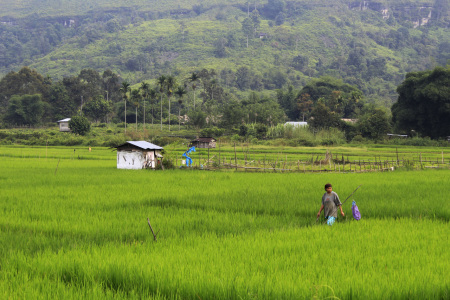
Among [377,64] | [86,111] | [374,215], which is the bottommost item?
[374,215]

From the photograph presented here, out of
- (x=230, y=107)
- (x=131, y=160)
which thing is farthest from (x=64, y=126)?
(x=131, y=160)

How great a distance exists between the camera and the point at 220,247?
7363mm

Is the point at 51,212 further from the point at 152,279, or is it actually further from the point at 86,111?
the point at 86,111

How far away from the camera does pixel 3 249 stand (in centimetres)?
761

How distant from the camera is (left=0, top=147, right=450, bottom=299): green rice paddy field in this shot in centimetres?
540

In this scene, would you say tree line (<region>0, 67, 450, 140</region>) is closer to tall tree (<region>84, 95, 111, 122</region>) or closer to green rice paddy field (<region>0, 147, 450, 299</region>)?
tall tree (<region>84, 95, 111, 122</region>)

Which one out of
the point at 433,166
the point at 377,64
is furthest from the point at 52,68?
the point at 433,166

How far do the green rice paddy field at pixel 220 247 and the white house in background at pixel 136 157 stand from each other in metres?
13.5

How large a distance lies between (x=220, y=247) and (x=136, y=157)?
21.7m

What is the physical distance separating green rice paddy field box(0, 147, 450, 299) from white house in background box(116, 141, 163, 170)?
13544 millimetres

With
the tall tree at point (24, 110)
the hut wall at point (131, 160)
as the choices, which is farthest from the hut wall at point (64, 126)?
the hut wall at point (131, 160)

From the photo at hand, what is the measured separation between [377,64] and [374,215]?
173231 millimetres

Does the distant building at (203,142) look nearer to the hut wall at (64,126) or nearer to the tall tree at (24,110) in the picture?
the hut wall at (64,126)

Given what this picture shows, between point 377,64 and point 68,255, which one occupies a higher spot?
point 377,64
